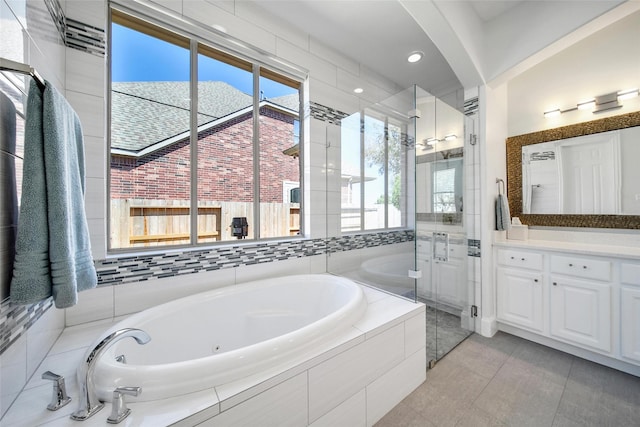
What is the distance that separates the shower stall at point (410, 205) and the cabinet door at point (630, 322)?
36.0 inches

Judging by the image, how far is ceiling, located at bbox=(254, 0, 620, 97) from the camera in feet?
6.01

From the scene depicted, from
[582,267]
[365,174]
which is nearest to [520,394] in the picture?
[582,267]

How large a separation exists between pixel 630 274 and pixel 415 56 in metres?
2.54

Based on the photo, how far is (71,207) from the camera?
88cm

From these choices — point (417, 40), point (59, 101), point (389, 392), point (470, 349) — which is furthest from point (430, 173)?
point (59, 101)

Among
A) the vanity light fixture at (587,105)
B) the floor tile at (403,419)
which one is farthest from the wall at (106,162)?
the vanity light fixture at (587,105)

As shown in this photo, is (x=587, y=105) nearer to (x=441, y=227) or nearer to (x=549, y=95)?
(x=549, y=95)

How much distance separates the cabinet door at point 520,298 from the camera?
2057mm

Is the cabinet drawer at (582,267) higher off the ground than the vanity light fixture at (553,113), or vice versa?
the vanity light fixture at (553,113)

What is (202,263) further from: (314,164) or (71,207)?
(314,164)

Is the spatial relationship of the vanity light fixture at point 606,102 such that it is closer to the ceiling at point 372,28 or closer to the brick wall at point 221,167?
the ceiling at point 372,28

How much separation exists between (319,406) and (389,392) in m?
0.55

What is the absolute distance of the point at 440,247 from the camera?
88.5 inches

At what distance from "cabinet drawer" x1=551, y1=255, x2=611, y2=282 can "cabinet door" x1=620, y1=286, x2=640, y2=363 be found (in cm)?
13
